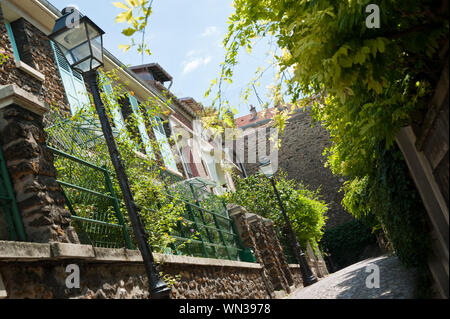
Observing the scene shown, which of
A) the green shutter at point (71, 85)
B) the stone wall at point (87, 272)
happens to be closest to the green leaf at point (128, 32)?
the stone wall at point (87, 272)

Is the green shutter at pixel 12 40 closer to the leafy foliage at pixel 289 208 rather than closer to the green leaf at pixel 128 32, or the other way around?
the green leaf at pixel 128 32

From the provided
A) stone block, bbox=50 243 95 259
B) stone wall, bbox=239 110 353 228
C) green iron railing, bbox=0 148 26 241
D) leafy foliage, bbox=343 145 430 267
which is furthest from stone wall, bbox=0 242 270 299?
stone wall, bbox=239 110 353 228

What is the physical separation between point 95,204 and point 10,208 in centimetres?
154

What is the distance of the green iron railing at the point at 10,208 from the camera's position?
390 cm

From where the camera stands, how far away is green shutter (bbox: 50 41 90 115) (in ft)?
29.8

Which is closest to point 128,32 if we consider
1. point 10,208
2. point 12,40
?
point 10,208

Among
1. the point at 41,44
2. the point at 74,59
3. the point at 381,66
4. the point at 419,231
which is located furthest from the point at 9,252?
the point at 41,44

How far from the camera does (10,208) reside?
156 inches

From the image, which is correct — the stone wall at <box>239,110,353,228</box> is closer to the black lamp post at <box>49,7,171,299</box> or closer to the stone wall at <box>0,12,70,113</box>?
the stone wall at <box>0,12,70,113</box>

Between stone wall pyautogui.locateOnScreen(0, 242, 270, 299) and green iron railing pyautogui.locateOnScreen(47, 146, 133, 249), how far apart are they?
0.44m

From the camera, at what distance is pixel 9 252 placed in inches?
128

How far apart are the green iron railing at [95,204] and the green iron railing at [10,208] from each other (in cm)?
90
